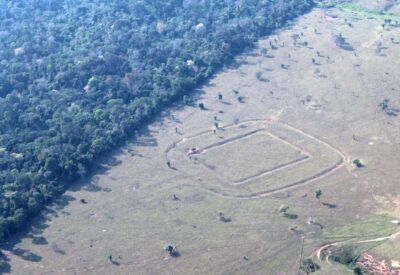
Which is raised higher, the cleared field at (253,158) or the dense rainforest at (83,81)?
the dense rainforest at (83,81)

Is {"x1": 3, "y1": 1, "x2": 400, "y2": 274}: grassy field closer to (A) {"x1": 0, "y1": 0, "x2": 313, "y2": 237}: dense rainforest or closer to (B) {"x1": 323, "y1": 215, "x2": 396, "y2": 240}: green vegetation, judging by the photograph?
(B) {"x1": 323, "y1": 215, "x2": 396, "y2": 240}: green vegetation

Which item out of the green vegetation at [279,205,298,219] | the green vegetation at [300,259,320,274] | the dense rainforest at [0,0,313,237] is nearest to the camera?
the green vegetation at [300,259,320,274]

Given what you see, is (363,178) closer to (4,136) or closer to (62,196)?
(62,196)

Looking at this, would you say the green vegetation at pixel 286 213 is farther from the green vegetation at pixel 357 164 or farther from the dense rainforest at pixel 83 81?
the dense rainforest at pixel 83 81

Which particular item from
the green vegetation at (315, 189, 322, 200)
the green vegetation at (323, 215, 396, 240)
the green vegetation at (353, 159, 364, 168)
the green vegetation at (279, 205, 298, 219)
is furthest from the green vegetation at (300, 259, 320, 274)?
the green vegetation at (353, 159, 364, 168)

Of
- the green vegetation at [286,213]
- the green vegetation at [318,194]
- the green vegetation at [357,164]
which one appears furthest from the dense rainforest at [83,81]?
the green vegetation at [357,164]
